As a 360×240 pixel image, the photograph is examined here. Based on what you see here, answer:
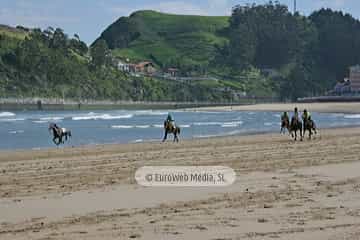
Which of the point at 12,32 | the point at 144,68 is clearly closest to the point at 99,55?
the point at 12,32

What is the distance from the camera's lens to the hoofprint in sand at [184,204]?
9.13 m

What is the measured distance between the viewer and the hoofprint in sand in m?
9.13

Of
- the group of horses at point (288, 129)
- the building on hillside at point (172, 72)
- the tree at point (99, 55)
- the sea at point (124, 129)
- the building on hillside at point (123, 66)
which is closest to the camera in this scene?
the group of horses at point (288, 129)

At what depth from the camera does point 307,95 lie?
185 metres

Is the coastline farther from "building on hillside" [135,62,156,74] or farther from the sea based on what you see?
the sea

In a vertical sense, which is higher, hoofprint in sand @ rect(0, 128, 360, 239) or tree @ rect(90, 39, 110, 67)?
tree @ rect(90, 39, 110, 67)

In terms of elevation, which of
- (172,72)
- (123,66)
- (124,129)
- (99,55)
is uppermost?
(99,55)

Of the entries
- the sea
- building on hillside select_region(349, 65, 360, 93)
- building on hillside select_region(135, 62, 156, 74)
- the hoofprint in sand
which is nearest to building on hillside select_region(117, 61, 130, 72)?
building on hillside select_region(135, 62, 156, 74)

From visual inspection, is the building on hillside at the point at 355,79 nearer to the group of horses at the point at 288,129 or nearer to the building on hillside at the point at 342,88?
the building on hillside at the point at 342,88

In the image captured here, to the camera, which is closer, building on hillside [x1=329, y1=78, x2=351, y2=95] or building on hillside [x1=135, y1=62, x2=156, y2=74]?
building on hillside [x1=329, y1=78, x2=351, y2=95]

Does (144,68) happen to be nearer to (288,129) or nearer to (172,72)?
(172,72)

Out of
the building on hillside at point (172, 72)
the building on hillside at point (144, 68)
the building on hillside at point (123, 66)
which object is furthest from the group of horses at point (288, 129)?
the building on hillside at point (172, 72)

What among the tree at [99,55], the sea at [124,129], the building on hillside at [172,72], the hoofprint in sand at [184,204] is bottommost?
the sea at [124,129]

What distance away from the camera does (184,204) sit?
11.3 m
